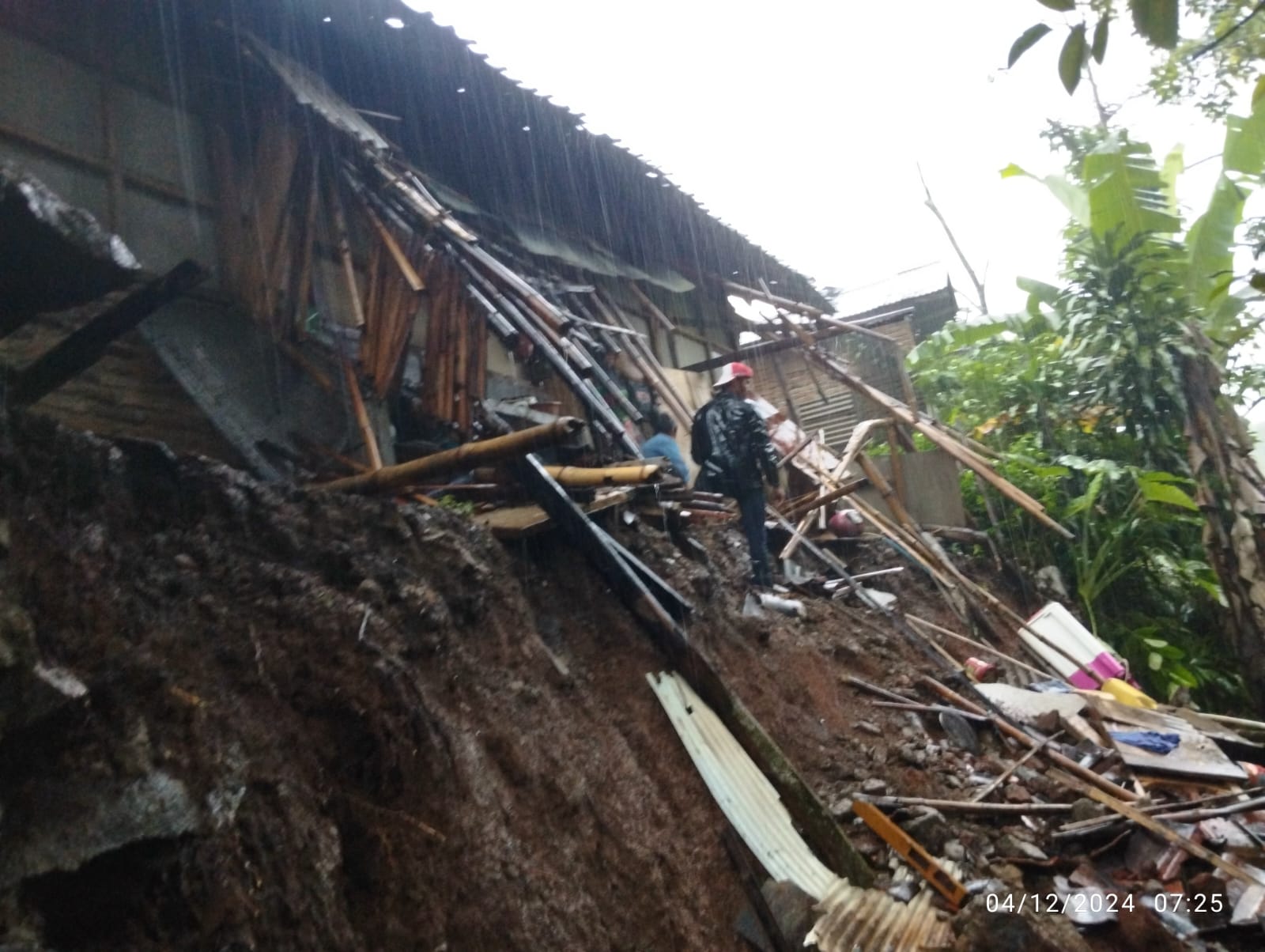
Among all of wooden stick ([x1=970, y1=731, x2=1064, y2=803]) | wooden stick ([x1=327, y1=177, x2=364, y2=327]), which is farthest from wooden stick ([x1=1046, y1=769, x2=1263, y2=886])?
wooden stick ([x1=327, y1=177, x2=364, y2=327])

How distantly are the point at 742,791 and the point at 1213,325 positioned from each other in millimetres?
10415

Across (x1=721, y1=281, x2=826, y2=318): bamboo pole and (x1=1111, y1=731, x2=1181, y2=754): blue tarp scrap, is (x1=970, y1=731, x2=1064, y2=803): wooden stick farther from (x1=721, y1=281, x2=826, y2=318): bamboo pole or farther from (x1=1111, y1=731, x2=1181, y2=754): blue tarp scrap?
(x1=721, y1=281, x2=826, y2=318): bamboo pole

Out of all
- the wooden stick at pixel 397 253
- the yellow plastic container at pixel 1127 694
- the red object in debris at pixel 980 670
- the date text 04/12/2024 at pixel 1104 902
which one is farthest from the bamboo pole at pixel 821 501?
the wooden stick at pixel 397 253

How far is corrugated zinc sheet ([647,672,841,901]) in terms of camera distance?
3.44 meters

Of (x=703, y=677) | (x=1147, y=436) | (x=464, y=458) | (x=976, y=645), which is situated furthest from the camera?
(x=1147, y=436)

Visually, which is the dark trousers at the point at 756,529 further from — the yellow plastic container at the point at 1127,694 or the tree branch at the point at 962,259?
the tree branch at the point at 962,259

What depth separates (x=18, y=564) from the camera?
1994mm

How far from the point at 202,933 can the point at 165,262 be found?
4.35m

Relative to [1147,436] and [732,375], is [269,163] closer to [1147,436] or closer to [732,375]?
[732,375]

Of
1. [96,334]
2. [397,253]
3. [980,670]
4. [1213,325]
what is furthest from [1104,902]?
[1213,325]

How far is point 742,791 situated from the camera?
373cm

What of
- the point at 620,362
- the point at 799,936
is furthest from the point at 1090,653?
the point at 799,936

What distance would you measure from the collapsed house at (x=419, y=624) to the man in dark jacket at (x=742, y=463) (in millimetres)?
276

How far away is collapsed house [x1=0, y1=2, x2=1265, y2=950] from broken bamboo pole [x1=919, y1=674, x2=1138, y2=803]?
0.09 feet
